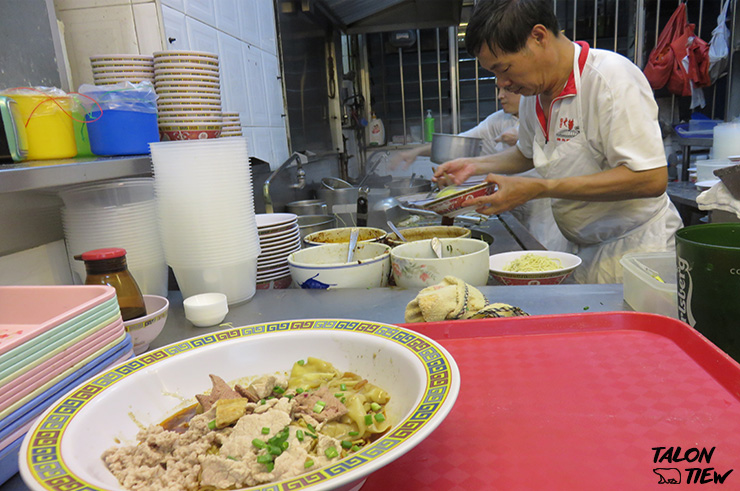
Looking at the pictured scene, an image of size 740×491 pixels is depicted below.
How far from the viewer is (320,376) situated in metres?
0.84

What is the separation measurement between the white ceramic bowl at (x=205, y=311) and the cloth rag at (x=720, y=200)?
2630 millimetres

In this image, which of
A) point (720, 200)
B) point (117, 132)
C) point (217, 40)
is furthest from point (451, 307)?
point (720, 200)

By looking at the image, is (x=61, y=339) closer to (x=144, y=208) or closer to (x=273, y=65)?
(x=144, y=208)

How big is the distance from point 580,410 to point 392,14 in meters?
5.02

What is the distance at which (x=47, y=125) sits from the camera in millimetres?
1366

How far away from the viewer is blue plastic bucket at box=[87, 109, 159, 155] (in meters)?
1.47

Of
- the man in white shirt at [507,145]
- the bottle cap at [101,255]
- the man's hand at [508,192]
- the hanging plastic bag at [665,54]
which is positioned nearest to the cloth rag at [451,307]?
the bottle cap at [101,255]

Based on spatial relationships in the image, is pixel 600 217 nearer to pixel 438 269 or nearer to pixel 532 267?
pixel 532 267

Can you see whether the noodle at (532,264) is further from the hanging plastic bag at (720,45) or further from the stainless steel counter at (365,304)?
the hanging plastic bag at (720,45)

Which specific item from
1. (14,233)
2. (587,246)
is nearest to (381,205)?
(587,246)

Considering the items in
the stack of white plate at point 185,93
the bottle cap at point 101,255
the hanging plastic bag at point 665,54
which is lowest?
the bottle cap at point 101,255

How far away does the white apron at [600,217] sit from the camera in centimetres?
227

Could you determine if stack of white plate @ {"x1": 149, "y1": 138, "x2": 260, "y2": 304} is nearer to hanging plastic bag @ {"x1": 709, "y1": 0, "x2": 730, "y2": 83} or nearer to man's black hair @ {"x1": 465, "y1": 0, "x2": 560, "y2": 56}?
man's black hair @ {"x1": 465, "y1": 0, "x2": 560, "y2": 56}

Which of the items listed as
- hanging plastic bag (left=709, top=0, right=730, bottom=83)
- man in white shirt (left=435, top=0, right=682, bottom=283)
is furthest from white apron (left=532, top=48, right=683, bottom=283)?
hanging plastic bag (left=709, top=0, right=730, bottom=83)
